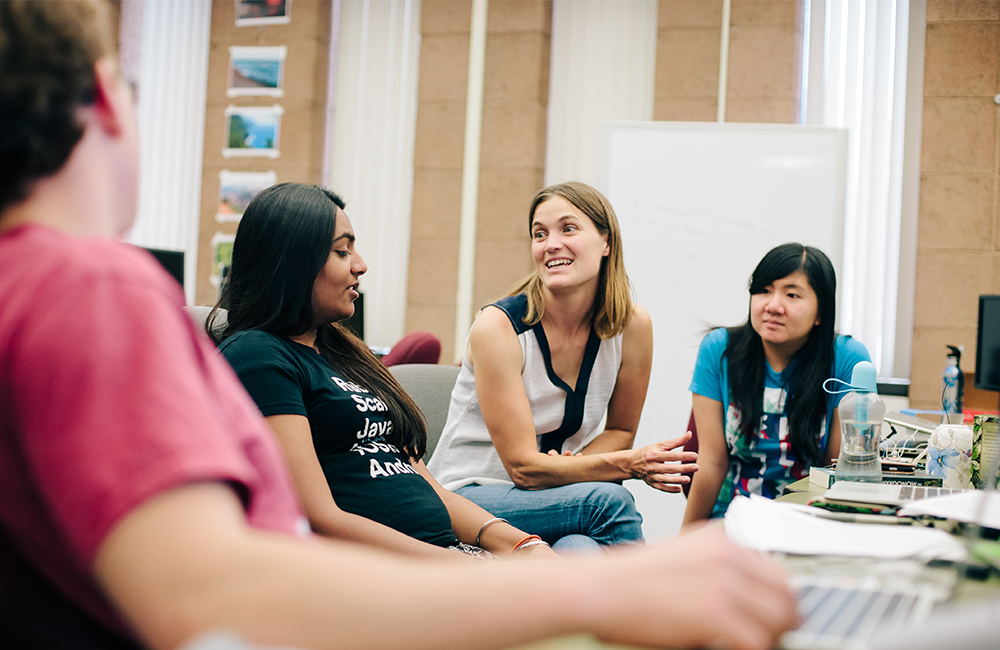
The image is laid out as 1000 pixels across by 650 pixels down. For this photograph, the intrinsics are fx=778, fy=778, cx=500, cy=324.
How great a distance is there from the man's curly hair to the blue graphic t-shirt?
188cm

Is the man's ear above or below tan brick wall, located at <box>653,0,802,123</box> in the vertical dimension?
below

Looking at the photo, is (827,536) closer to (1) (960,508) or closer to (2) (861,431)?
(1) (960,508)

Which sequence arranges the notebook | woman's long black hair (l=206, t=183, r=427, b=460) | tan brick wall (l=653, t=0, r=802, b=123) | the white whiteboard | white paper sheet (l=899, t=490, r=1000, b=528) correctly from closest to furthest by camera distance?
the notebook, white paper sheet (l=899, t=490, r=1000, b=528), woman's long black hair (l=206, t=183, r=427, b=460), the white whiteboard, tan brick wall (l=653, t=0, r=802, b=123)

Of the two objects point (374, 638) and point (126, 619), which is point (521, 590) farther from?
point (126, 619)

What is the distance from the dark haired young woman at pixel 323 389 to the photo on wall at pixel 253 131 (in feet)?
12.9

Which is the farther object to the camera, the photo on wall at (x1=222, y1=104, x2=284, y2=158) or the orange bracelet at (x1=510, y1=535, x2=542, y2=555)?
the photo on wall at (x1=222, y1=104, x2=284, y2=158)

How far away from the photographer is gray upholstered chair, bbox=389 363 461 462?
7.48 feet

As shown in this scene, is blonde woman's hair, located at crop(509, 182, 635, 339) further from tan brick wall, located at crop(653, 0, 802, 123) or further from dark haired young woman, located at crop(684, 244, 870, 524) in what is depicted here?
tan brick wall, located at crop(653, 0, 802, 123)

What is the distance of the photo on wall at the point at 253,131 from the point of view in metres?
5.20

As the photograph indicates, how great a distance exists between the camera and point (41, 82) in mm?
494

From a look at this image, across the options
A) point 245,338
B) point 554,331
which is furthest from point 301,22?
point 245,338

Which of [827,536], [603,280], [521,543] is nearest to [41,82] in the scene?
[827,536]

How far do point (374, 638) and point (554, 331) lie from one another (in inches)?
63.1

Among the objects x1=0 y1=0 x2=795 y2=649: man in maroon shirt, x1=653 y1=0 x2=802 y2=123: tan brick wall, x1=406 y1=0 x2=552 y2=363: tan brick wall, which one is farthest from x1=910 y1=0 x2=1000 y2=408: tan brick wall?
x1=0 y1=0 x2=795 y2=649: man in maroon shirt
